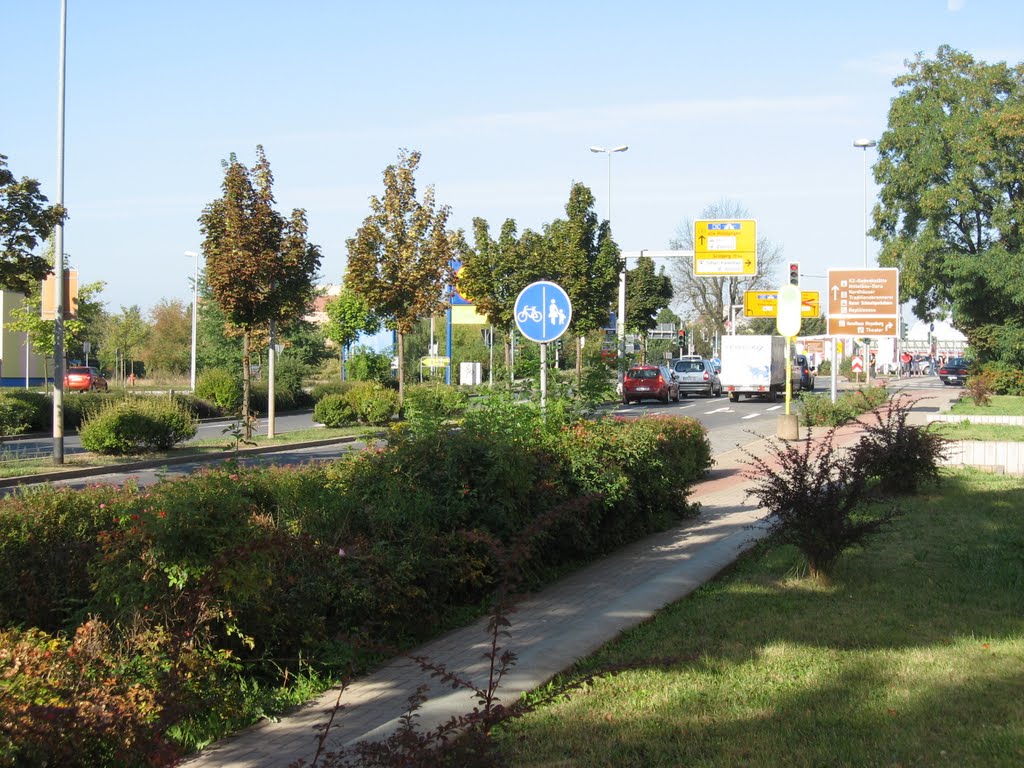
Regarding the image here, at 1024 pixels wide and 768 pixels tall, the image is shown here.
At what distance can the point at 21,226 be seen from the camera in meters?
17.2

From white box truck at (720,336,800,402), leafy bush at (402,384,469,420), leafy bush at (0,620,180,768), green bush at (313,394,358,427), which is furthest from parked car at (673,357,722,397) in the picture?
leafy bush at (0,620,180,768)

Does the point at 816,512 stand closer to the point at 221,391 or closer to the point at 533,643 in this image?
the point at 533,643

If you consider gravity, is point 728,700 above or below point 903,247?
below

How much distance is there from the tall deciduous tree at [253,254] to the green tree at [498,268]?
16947 mm

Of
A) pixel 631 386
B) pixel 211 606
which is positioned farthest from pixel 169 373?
pixel 211 606

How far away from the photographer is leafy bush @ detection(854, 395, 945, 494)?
12547 millimetres

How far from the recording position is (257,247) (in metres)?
24.6

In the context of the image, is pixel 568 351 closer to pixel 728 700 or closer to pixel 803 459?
pixel 803 459

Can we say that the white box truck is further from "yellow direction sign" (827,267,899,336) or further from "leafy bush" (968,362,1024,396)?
"yellow direction sign" (827,267,899,336)

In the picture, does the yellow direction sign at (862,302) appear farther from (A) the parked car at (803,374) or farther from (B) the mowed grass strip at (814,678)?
(A) the parked car at (803,374)

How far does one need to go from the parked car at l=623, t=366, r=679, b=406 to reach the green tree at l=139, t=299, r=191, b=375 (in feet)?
107

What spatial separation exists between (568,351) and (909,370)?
225ft

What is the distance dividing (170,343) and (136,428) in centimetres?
4808

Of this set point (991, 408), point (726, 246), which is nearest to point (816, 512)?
point (726, 246)
